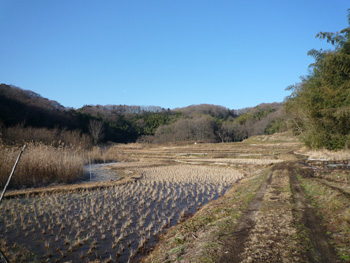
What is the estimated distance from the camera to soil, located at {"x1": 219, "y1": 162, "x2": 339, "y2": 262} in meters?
3.59

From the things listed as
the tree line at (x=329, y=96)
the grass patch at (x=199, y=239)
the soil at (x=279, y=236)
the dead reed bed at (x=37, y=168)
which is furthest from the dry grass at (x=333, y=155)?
the dead reed bed at (x=37, y=168)

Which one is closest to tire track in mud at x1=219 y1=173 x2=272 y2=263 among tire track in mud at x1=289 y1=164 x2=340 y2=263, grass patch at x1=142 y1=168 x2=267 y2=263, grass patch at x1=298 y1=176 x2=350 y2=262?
grass patch at x1=142 y1=168 x2=267 y2=263

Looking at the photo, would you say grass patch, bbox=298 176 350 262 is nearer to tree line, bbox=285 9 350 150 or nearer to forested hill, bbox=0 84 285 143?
tree line, bbox=285 9 350 150

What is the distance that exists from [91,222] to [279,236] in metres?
5.11

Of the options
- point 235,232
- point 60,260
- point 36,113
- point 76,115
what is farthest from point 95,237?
point 76,115

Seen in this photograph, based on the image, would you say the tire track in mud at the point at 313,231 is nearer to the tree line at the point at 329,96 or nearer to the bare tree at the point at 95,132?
the tree line at the point at 329,96

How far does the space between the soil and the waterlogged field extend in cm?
215

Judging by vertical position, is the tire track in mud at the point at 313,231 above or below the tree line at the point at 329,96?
below

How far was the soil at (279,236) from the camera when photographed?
11.8ft

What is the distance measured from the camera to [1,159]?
10805 millimetres

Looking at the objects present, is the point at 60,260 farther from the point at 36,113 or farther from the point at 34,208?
the point at 36,113

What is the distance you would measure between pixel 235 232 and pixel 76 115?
209 feet

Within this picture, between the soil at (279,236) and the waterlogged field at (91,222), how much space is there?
84.8 inches

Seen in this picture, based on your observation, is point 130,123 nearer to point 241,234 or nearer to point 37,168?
point 37,168
